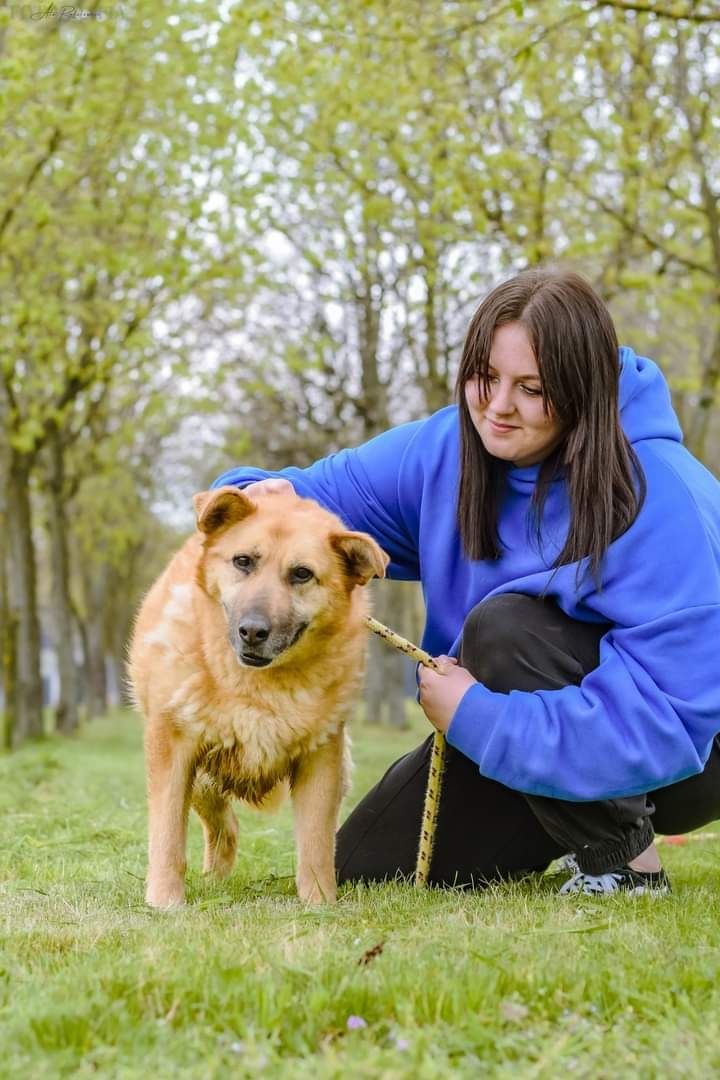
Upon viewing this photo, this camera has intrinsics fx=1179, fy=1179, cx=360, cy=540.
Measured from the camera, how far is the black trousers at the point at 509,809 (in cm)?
399

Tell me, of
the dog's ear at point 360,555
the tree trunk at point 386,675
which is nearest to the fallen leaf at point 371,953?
the dog's ear at point 360,555

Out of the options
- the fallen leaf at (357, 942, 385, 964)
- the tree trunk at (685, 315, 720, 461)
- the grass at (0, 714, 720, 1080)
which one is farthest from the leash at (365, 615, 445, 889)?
the tree trunk at (685, 315, 720, 461)

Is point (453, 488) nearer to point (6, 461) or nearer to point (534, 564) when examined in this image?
point (534, 564)

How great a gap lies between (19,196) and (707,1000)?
13.1 m

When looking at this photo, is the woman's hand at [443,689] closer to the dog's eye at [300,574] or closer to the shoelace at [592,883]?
the dog's eye at [300,574]

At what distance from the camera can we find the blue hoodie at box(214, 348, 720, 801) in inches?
143

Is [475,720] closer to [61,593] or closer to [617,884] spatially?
[617,884]

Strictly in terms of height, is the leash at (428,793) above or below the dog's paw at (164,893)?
above

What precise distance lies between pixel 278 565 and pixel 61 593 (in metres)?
15.0

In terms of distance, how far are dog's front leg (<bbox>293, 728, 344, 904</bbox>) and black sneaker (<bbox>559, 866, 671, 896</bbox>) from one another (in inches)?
33.2

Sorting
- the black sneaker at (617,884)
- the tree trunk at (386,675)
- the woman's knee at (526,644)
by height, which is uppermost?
the woman's knee at (526,644)

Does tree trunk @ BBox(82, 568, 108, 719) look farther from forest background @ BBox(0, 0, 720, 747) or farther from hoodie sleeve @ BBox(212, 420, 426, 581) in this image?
hoodie sleeve @ BBox(212, 420, 426, 581)

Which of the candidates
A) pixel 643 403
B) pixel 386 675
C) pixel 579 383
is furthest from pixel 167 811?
pixel 386 675

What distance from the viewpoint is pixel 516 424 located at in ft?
13.1
